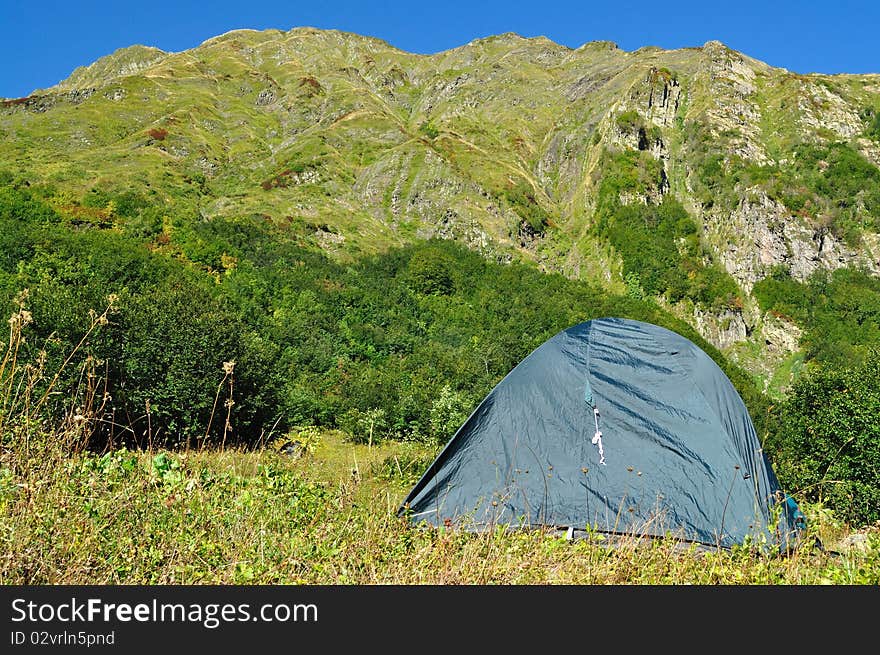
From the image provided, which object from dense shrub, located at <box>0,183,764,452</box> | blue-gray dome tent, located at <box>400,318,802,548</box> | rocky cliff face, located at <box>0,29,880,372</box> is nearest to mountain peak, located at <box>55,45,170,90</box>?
rocky cliff face, located at <box>0,29,880,372</box>

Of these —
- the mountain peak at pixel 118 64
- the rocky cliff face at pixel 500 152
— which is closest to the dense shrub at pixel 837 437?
the rocky cliff face at pixel 500 152

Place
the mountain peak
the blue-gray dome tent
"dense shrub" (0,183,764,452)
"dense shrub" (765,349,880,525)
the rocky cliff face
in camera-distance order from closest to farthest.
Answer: the blue-gray dome tent, "dense shrub" (765,349,880,525), "dense shrub" (0,183,764,452), the rocky cliff face, the mountain peak

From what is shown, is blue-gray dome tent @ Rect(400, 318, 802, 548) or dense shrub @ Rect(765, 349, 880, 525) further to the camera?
dense shrub @ Rect(765, 349, 880, 525)

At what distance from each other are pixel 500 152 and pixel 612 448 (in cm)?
11253

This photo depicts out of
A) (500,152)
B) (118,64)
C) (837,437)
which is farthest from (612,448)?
(118,64)

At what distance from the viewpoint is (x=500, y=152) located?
370 feet

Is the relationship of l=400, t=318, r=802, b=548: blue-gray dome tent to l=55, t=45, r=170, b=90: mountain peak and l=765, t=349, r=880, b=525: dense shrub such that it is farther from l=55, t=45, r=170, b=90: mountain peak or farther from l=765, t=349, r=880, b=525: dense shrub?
l=55, t=45, r=170, b=90: mountain peak

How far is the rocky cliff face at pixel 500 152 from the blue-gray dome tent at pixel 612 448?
68.8 metres

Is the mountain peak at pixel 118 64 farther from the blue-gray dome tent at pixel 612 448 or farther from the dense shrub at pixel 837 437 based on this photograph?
the blue-gray dome tent at pixel 612 448

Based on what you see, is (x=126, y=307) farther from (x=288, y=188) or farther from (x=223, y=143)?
(x=223, y=143)

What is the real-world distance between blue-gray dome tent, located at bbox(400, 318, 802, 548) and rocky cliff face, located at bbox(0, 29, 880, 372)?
6875 centimetres

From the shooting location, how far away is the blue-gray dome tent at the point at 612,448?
7.12m

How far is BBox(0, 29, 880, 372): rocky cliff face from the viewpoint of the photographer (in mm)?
76750

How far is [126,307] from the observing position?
86.5ft
